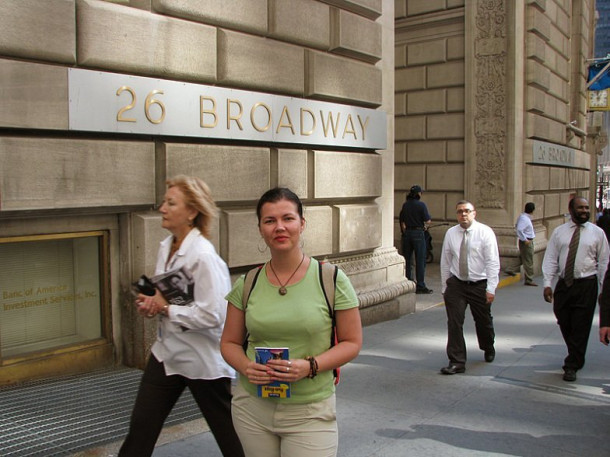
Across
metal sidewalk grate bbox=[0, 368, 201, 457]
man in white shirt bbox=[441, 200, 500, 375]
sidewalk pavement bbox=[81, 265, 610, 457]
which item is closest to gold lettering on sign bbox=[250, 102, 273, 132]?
man in white shirt bbox=[441, 200, 500, 375]

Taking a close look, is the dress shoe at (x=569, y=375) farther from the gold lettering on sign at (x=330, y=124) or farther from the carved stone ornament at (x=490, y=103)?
the carved stone ornament at (x=490, y=103)

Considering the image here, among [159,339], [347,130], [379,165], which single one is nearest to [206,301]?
[159,339]

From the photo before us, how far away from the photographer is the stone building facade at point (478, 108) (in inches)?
570

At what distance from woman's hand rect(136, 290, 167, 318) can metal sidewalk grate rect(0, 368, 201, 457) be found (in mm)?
1561

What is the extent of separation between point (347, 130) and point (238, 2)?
7.73ft

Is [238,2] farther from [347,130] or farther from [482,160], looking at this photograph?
[482,160]

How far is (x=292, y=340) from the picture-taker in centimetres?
272

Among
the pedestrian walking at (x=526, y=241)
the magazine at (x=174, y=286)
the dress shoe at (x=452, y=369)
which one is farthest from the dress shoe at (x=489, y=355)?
the pedestrian walking at (x=526, y=241)

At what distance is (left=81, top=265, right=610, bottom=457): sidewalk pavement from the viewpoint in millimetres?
4680

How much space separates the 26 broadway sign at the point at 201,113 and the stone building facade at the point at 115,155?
0.02 meters

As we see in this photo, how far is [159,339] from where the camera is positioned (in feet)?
11.6

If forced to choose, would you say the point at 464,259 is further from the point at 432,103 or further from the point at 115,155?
the point at 432,103

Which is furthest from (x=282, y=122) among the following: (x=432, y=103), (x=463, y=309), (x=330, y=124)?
(x=432, y=103)

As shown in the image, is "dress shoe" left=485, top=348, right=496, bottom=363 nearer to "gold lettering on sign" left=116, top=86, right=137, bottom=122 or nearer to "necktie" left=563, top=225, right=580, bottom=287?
"necktie" left=563, top=225, right=580, bottom=287
